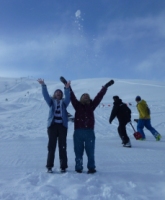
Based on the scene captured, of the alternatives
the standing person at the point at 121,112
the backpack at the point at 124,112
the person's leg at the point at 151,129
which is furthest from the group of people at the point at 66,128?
the person's leg at the point at 151,129

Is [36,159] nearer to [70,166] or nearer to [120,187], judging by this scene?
[70,166]

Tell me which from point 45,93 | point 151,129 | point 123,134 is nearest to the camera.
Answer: point 45,93

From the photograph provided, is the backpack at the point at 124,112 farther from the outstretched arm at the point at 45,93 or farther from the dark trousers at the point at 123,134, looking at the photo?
the outstretched arm at the point at 45,93

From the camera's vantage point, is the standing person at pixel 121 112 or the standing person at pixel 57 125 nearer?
the standing person at pixel 57 125

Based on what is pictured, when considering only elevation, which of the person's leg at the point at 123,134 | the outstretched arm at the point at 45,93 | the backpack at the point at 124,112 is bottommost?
the person's leg at the point at 123,134

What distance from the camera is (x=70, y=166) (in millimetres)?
5934

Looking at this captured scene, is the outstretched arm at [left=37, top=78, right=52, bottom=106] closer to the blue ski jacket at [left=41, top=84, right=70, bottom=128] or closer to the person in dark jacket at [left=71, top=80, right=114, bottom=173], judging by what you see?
the blue ski jacket at [left=41, top=84, right=70, bottom=128]

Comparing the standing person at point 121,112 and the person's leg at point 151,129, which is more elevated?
the standing person at point 121,112

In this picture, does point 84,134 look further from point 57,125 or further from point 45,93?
point 45,93

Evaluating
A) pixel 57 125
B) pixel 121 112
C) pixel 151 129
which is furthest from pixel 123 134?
pixel 57 125

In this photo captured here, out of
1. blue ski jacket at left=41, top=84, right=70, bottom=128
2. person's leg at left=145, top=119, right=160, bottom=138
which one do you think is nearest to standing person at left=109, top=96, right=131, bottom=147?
person's leg at left=145, top=119, right=160, bottom=138

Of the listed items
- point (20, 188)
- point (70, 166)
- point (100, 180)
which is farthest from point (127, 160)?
point (20, 188)

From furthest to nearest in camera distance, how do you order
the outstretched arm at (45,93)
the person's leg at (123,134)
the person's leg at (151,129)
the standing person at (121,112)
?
Answer: the person's leg at (151,129) → the standing person at (121,112) → the person's leg at (123,134) → the outstretched arm at (45,93)

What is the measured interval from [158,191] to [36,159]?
10.7 ft
